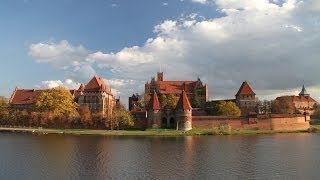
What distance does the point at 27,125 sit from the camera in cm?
8206

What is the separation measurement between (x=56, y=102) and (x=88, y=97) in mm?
9694

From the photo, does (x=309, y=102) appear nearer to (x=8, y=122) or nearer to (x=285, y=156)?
(x=8, y=122)

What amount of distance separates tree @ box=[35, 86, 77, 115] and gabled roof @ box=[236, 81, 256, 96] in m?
33.4

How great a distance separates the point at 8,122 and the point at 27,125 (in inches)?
178

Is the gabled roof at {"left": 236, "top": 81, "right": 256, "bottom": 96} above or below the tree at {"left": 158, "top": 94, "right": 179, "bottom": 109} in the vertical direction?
above

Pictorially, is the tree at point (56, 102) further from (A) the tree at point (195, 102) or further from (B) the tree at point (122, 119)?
(A) the tree at point (195, 102)

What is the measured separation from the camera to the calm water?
105ft

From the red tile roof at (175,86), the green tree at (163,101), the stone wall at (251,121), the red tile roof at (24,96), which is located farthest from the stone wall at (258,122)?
the red tile roof at (24,96)

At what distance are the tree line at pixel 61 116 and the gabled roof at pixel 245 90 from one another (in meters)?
25.4

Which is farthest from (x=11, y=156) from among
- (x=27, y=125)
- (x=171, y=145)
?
(x=27, y=125)

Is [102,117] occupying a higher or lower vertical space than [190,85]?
lower

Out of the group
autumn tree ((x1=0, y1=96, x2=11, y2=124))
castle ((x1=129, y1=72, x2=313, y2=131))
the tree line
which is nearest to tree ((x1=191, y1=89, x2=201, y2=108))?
castle ((x1=129, y1=72, x2=313, y2=131))

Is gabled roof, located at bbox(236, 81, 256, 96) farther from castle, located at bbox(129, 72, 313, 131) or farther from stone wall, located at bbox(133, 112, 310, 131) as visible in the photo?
stone wall, located at bbox(133, 112, 310, 131)

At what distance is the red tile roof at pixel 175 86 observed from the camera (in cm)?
9894
